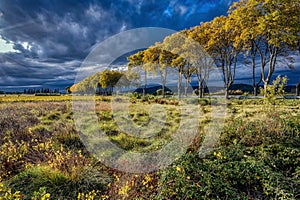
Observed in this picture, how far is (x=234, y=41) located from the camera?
2284 cm

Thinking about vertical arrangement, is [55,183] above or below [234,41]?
below

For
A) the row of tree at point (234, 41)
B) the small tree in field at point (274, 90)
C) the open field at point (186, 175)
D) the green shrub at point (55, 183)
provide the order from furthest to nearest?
the row of tree at point (234, 41), the small tree in field at point (274, 90), the green shrub at point (55, 183), the open field at point (186, 175)

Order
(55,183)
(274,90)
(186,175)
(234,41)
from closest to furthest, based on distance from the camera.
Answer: (186,175)
(55,183)
(274,90)
(234,41)

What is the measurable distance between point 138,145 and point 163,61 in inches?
1017

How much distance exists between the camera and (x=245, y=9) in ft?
61.2

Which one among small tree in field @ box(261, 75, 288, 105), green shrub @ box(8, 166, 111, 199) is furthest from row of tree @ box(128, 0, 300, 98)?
green shrub @ box(8, 166, 111, 199)

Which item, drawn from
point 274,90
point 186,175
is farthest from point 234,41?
point 186,175

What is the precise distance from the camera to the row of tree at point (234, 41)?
17266mm

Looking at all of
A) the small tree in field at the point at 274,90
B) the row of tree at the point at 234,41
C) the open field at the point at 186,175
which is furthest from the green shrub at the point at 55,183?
the row of tree at the point at 234,41

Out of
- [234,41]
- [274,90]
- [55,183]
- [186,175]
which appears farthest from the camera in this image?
[234,41]

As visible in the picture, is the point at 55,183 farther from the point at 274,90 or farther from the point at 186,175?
the point at 274,90

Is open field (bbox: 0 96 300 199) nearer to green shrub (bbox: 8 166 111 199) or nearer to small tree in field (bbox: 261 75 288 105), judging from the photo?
green shrub (bbox: 8 166 111 199)

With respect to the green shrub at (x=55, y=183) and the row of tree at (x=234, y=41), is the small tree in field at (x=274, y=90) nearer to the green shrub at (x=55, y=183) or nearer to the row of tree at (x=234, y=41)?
the green shrub at (x=55, y=183)

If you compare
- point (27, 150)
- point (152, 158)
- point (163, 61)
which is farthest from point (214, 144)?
point (163, 61)
